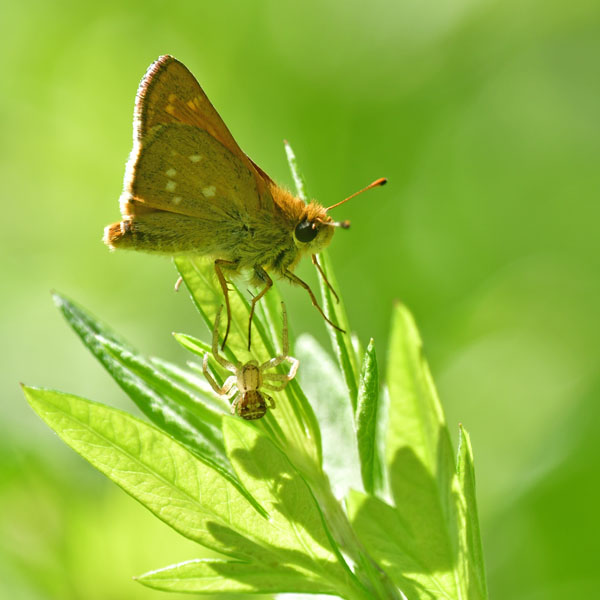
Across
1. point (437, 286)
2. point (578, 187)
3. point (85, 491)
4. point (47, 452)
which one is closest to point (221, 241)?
point (85, 491)

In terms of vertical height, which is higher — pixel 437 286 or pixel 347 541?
pixel 437 286

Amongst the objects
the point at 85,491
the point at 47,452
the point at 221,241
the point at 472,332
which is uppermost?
the point at 472,332

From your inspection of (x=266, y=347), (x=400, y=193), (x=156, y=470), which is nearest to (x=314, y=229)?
(x=266, y=347)

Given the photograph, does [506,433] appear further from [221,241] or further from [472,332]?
[221,241]

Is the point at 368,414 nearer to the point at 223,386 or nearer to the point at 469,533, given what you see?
the point at 469,533

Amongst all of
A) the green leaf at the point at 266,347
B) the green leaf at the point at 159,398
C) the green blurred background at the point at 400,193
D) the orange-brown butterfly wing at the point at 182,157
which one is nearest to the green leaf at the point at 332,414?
the green leaf at the point at 266,347
